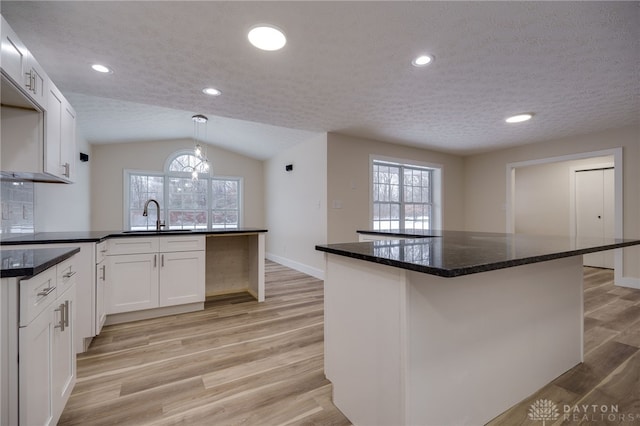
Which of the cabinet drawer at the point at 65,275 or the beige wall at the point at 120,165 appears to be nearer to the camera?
the cabinet drawer at the point at 65,275

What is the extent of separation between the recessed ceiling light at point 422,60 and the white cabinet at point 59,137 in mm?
2627

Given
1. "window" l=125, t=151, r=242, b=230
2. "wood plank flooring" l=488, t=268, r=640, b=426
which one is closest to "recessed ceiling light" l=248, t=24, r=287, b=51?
"wood plank flooring" l=488, t=268, r=640, b=426

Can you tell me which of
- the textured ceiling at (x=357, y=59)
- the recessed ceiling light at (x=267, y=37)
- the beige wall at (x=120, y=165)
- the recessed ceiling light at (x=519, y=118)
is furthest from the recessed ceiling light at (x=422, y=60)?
the beige wall at (x=120, y=165)

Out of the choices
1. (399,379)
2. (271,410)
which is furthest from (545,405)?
(271,410)

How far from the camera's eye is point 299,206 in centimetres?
→ 516

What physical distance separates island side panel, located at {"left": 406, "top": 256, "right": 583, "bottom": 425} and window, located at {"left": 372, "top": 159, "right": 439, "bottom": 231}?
314 centimetres

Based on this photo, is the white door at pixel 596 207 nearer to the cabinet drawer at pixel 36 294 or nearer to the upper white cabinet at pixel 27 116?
the cabinet drawer at pixel 36 294

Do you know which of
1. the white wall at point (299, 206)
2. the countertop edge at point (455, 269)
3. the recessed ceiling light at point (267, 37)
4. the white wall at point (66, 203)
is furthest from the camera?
the white wall at point (299, 206)

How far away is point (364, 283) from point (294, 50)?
1771mm

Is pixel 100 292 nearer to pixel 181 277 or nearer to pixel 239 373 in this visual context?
pixel 181 277

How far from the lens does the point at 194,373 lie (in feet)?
6.04

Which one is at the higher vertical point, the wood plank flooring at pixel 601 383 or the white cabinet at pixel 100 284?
the white cabinet at pixel 100 284

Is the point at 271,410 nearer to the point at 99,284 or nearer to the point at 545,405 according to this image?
the point at 545,405

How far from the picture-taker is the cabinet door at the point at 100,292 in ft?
7.38
